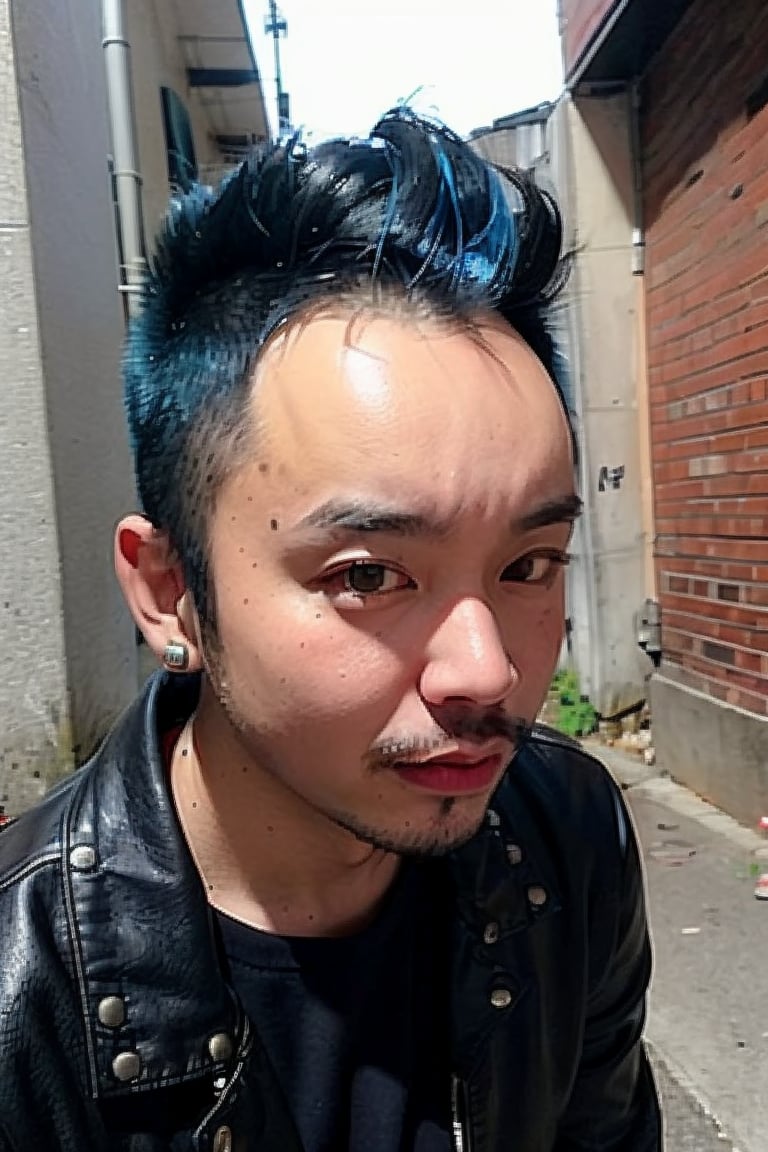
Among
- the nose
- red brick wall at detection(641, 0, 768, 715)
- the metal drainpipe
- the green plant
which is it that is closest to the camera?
the nose

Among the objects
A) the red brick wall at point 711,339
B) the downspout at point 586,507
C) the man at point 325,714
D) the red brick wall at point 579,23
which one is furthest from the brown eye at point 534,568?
the red brick wall at point 579,23

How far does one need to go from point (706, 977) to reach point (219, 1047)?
2.62m

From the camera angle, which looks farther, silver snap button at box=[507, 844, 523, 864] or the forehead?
silver snap button at box=[507, 844, 523, 864]

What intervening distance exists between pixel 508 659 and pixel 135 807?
1.47 feet

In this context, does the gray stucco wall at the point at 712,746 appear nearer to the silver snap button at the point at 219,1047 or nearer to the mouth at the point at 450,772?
the mouth at the point at 450,772

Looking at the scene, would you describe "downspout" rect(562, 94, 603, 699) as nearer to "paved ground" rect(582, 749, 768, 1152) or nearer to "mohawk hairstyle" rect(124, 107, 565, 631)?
"paved ground" rect(582, 749, 768, 1152)

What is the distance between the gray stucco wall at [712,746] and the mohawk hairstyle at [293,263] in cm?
352

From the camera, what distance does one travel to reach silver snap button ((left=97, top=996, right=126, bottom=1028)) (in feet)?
3.57

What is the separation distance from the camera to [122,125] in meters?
4.57

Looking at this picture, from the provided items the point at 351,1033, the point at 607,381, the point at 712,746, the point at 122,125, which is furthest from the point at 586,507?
the point at 351,1033

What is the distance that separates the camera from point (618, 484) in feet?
19.5

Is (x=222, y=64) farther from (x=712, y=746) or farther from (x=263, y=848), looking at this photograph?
(x=263, y=848)

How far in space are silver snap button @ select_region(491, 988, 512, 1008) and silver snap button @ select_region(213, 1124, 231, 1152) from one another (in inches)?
13.7

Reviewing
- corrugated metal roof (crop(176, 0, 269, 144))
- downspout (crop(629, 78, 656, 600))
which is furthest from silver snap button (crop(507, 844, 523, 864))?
corrugated metal roof (crop(176, 0, 269, 144))
